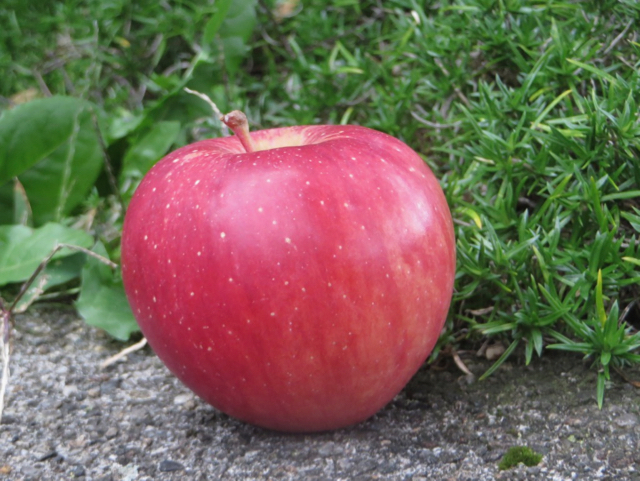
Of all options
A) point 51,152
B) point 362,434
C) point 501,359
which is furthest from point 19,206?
point 501,359

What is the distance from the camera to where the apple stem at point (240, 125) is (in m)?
1.41

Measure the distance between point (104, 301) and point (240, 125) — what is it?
865 millimetres

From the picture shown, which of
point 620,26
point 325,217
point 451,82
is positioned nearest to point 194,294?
point 325,217

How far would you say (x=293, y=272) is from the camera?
127 cm

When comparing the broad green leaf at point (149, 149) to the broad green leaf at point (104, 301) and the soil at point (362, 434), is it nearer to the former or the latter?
the broad green leaf at point (104, 301)

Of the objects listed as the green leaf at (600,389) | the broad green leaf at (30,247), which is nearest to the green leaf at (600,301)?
the green leaf at (600,389)

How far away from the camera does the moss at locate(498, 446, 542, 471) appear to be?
4.47 ft

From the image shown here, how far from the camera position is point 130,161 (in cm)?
240

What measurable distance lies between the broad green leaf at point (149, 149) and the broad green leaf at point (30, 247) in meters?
0.34

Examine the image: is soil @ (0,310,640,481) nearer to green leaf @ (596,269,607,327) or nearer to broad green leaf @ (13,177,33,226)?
green leaf @ (596,269,607,327)

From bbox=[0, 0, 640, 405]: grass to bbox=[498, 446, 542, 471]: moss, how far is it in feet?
0.75

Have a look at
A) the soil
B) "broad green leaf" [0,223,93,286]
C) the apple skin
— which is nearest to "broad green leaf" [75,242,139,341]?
"broad green leaf" [0,223,93,286]

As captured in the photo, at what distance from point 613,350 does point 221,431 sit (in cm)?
85

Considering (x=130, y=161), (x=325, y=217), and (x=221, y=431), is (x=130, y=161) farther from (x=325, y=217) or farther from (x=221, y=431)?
(x=325, y=217)
